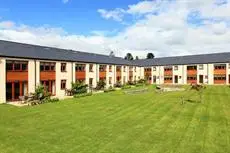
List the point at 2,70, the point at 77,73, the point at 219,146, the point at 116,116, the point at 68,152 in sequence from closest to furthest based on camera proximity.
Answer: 1. the point at 68,152
2. the point at 219,146
3. the point at 116,116
4. the point at 2,70
5. the point at 77,73

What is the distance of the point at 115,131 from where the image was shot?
54.4 ft

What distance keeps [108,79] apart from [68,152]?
4476 centimetres

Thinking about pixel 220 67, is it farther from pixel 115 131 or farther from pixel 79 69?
pixel 115 131

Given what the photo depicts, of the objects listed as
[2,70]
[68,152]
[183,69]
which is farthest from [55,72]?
[183,69]

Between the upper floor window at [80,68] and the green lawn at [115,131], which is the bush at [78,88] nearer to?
the upper floor window at [80,68]

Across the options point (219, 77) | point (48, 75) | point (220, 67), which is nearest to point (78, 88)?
point (48, 75)

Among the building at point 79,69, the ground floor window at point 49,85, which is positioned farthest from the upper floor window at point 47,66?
the ground floor window at point 49,85

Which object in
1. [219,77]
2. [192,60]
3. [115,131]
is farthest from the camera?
[192,60]

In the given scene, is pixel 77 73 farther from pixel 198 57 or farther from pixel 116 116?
pixel 198 57

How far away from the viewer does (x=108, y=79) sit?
57.2m

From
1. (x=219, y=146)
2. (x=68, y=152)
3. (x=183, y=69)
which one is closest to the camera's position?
(x=68, y=152)

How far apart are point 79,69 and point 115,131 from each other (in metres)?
31.0

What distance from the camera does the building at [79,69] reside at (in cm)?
3219

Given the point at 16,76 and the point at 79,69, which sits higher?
the point at 79,69
